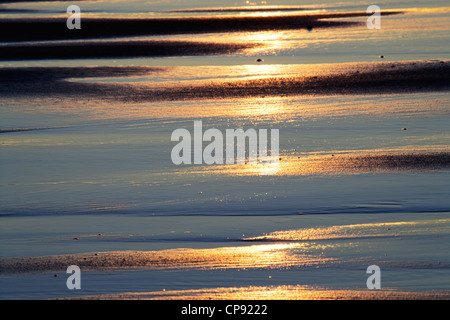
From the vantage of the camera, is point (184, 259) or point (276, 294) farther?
point (184, 259)

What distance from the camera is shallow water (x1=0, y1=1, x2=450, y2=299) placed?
7426 mm

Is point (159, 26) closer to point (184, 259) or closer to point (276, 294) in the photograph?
point (184, 259)

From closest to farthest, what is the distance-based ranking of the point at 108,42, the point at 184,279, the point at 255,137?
the point at 184,279 → the point at 255,137 → the point at 108,42

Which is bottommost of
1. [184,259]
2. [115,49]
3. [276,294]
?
[276,294]

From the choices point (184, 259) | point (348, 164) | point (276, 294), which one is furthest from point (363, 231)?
point (348, 164)

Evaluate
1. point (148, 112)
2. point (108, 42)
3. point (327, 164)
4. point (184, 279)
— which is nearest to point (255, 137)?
point (327, 164)

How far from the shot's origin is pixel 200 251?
7.91 m

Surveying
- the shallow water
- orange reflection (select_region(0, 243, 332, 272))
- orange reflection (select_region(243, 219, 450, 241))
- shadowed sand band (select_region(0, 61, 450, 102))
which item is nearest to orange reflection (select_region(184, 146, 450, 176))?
the shallow water

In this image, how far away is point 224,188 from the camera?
31.8 ft

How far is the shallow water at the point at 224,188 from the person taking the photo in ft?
24.4

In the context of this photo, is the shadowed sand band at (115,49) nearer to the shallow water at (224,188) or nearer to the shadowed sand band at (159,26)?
the shadowed sand band at (159,26)

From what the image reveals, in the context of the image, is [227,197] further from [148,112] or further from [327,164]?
[148,112]

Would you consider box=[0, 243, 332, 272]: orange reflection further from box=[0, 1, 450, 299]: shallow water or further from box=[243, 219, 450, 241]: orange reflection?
box=[243, 219, 450, 241]: orange reflection
